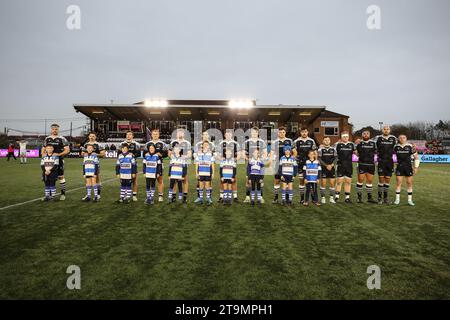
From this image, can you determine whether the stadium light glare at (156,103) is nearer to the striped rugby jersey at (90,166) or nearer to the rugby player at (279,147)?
the striped rugby jersey at (90,166)

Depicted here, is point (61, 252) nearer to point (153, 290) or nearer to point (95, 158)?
point (153, 290)

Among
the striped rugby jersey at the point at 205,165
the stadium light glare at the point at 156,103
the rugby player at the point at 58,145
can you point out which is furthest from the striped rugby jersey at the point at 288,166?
the stadium light glare at the point at 156,103

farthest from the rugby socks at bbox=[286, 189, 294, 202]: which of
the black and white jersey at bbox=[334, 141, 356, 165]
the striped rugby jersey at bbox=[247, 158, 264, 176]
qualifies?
the black and white jersey at bbox=[334, 141, 356, 165]

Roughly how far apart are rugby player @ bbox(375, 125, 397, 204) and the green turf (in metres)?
1.29

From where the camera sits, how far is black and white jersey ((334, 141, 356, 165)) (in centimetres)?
895

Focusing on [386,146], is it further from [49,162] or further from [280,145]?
[49,162]

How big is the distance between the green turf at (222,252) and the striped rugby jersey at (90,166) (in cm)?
109

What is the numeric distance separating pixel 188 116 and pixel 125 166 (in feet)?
110

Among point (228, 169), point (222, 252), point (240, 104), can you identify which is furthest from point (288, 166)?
point (240, 104)

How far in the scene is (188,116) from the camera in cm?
4131

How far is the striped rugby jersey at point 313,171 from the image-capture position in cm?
841

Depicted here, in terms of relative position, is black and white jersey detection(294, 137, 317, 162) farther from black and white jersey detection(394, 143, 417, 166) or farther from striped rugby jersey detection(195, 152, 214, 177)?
striped rugby jersey detection(195, 152, 214, 177)
